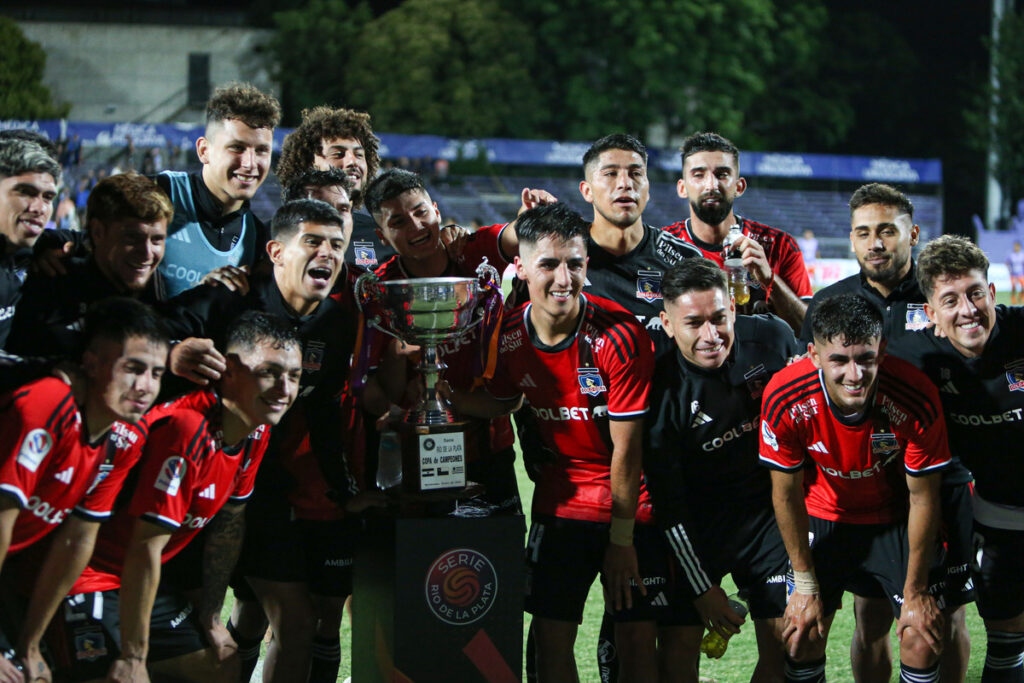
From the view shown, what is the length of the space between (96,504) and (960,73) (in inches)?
1904

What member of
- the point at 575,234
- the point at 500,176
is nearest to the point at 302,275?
the point at 575,234

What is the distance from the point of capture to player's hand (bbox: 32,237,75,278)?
403cm

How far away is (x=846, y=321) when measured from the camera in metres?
3.92

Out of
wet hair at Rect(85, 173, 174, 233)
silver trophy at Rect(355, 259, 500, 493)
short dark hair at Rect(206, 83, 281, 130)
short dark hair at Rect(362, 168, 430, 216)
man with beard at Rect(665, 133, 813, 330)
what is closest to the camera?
silver trophy at Rect(355, 259, 500, 493)

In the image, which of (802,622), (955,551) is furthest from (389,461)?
(955,551)

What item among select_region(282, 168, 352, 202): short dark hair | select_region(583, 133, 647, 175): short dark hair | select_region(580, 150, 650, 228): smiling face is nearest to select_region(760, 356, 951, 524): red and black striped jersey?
select_region(580, 150, 650, 228): smiling face

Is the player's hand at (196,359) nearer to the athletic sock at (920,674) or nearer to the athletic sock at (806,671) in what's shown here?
the athletic sock at (806,671)

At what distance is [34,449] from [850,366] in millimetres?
2765

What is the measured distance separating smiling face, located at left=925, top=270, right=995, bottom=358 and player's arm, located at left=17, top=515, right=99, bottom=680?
323 centimetres

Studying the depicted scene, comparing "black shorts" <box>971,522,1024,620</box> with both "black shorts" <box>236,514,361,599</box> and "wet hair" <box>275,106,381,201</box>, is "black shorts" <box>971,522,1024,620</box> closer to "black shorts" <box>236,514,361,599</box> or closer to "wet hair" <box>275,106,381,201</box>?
"black shorts" <box>236,514,361,599</box>

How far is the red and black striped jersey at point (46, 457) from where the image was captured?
3.31 meters

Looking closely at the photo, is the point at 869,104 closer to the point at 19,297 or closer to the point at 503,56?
the point at 503,56

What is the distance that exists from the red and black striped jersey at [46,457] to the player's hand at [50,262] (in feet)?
2.46

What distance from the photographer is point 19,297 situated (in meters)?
4.34
